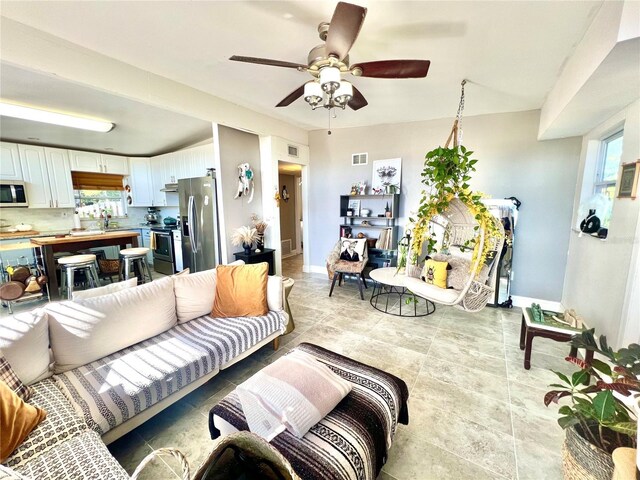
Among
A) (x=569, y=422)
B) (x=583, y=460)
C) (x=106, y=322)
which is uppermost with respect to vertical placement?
(x=106, y=322)

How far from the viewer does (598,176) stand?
9.74 feet

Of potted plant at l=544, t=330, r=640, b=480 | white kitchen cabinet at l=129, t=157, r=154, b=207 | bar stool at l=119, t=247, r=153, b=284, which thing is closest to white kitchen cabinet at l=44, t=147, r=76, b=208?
white kitchen cabinet at l=129, t=157, r=154, b=207

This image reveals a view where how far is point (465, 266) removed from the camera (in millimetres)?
2801

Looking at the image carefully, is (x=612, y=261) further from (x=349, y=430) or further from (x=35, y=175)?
(x=35, y=175)

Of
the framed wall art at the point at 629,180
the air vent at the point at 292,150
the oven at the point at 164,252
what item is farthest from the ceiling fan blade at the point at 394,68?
the oven at the point at 164,252

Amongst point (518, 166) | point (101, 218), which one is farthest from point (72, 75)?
point (518, 166)

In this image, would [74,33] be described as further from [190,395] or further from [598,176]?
[598,176]

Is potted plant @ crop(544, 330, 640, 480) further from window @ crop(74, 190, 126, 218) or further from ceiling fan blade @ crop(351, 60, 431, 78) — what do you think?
window @ crop(74, 190, 126, 218)

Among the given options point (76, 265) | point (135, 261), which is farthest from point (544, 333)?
point (135, 261)

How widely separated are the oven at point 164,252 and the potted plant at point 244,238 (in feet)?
5.77

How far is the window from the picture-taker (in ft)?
17.5

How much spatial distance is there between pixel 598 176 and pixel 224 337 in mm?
4251

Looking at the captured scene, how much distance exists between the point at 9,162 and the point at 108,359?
4.71 metres

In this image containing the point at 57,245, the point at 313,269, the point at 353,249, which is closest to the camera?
the point at 57,245
